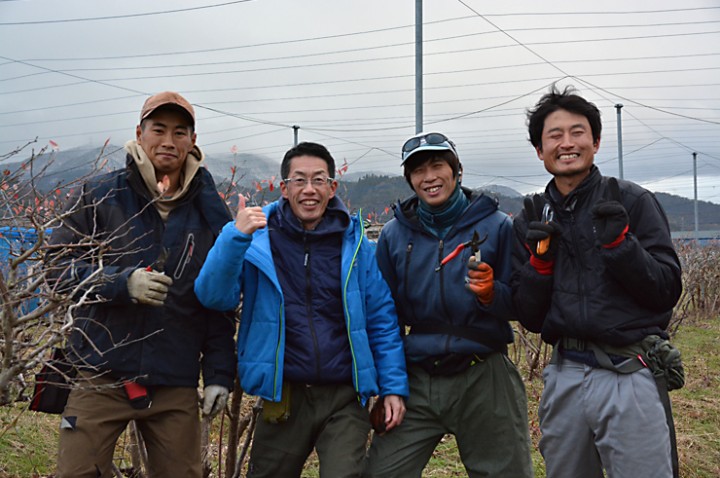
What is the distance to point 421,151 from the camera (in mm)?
3197

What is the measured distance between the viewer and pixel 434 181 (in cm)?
315

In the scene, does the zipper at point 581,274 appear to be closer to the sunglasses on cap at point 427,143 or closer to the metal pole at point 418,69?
the sunglasses on cap at point 427,143

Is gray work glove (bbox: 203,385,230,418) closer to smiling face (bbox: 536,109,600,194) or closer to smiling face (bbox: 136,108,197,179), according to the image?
smiling face (bbox: 136,108,197,179)

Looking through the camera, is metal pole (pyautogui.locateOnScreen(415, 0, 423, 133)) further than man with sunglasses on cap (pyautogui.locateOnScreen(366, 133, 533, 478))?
Yes

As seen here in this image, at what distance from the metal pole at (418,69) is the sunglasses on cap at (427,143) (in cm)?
795

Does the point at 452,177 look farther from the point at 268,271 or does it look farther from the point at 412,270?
the point at 268,271

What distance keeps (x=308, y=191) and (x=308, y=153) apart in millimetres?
206

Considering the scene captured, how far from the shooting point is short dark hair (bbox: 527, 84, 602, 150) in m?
2.95

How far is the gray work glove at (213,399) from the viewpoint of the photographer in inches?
116

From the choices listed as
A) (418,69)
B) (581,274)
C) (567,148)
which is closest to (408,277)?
(581,274)

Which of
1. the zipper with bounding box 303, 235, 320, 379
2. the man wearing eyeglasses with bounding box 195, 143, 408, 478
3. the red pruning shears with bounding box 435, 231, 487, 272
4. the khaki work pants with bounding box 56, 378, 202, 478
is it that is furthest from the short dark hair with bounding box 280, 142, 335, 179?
the khaki work pants with bounding box 56, 378, 202, 478

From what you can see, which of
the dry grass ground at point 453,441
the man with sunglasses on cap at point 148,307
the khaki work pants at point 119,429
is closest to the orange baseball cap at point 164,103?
the man with sunglasses on cap at point 148,307

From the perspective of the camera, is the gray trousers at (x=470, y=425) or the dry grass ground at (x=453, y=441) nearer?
the gray trousers at (x=470, y=425)

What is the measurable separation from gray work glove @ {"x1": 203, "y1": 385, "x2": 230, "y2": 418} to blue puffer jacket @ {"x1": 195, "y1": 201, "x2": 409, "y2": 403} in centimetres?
11
